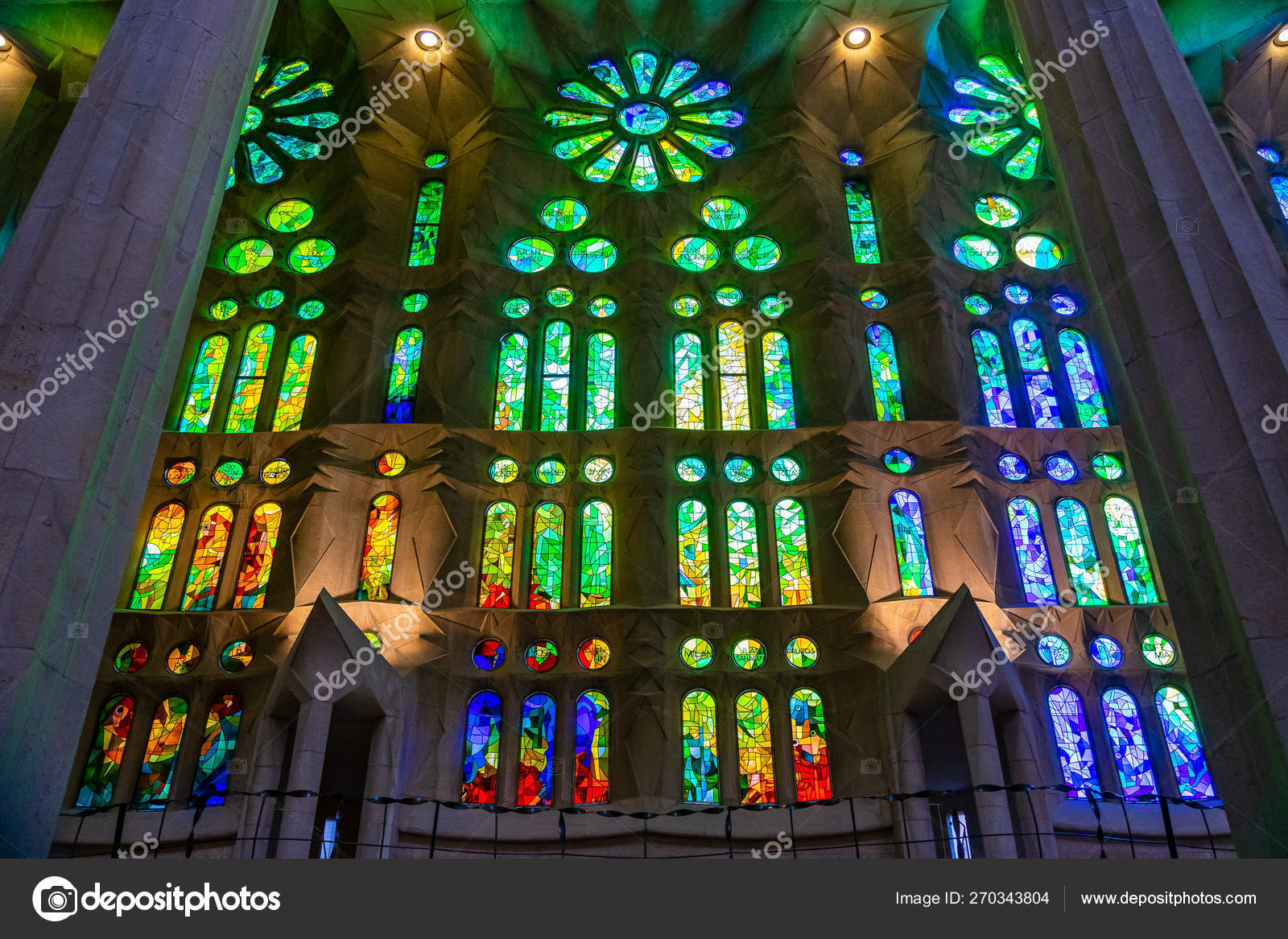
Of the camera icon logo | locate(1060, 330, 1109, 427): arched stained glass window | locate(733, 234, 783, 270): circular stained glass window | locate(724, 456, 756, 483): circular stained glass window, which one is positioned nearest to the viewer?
the camera icon logo

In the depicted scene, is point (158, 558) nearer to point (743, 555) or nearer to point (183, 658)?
point (183, 658)

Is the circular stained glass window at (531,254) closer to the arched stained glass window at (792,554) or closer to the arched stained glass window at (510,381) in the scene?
the arched stained glass window at (510,381)

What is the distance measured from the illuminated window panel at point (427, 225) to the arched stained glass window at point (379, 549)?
5759mm

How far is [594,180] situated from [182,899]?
21.5 metres

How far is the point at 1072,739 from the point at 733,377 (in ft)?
30.7

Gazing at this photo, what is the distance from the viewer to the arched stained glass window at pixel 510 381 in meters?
20.6

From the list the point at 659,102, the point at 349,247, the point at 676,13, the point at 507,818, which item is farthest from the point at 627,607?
the point at 676,13

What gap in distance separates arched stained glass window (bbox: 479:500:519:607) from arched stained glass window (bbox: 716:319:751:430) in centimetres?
471

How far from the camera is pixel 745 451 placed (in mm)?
20047

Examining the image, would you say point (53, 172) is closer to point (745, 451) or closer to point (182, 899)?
point (182, 899)

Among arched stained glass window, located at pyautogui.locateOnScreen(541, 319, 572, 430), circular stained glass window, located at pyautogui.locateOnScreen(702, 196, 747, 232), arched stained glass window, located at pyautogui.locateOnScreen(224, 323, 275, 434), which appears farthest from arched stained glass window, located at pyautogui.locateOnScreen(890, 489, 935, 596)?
arched stained glass window, located at pyautogui.locateOnScreen(224, 323, 275, 434)

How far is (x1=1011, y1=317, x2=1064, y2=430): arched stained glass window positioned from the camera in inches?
804

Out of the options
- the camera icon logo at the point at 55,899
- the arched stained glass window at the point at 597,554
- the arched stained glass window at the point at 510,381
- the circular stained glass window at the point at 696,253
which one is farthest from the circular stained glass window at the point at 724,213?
the camera icon logo at the point at 55,899

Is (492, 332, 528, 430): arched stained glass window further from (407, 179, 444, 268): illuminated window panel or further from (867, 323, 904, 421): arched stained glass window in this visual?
(867, 323, 904, 421): arched stained glass window
